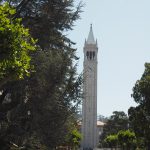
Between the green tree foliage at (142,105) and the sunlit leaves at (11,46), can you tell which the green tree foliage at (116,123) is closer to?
the green tree foliage at (142,105)

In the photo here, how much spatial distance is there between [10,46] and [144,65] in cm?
4029

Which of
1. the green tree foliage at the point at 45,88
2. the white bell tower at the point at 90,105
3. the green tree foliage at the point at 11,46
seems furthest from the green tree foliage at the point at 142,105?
the white bell tower at the point at 90,105

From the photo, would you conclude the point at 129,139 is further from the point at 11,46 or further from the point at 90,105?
the point at 11,46

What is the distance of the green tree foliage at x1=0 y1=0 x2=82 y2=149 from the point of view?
22.7m

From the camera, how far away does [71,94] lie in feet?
78.0

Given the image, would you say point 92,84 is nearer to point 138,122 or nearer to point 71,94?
point 138,122

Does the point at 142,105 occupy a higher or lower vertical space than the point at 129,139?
higher

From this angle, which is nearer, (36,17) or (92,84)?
(36,17)

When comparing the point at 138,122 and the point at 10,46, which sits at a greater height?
the point at 138,122

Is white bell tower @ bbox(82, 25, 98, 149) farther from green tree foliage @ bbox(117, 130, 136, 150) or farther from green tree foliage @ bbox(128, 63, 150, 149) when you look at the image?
green tree foliage @ bbox(128, 63, 150, 149)

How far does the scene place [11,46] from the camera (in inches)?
398

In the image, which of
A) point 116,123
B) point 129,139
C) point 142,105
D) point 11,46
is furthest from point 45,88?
point 116,123

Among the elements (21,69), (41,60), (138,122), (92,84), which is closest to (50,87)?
(41,60)

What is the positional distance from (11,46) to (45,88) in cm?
1261
